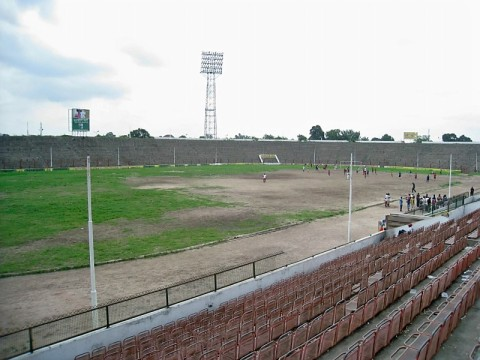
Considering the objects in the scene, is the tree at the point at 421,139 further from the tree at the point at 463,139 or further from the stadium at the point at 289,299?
the stadium at the point at 289,299

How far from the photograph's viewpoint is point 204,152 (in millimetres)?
102375

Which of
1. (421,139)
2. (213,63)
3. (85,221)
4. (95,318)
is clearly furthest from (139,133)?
(95,318)

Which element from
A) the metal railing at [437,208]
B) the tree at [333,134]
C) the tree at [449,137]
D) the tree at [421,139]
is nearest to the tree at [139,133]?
the tree at [333,134]

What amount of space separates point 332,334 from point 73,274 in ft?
41.2

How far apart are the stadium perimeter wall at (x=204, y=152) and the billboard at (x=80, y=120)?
471 cm

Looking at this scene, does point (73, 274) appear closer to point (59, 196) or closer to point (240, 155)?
point (59, 196)

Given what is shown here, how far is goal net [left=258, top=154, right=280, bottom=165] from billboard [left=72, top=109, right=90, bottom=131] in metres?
45.3

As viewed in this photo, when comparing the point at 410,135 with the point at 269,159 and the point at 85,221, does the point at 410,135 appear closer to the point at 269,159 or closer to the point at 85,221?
the point at 269,159

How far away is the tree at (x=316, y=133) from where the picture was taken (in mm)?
174875

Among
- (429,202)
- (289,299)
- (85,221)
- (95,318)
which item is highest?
(429,202)

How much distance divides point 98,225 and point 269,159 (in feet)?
270

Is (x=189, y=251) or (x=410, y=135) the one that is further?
(x=410, y=135)

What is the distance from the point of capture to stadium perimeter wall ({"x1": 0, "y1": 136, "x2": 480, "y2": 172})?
78.1 m

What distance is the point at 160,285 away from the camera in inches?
612
